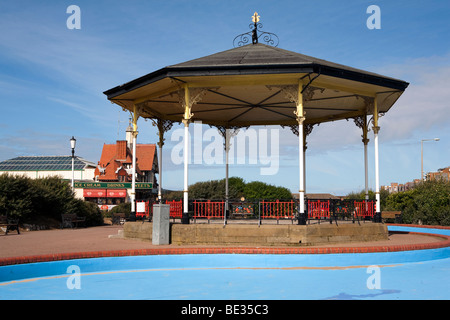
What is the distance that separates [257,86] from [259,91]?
3.81 ft

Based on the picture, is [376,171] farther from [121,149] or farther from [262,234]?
[121,149]

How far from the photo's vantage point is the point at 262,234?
36.6 feet

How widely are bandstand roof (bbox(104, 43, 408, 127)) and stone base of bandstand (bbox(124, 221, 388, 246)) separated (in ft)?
12.9

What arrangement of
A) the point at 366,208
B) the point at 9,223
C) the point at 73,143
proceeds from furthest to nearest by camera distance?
1. the point at 73,143
2. the point at 9,223
3. the point at 366,208

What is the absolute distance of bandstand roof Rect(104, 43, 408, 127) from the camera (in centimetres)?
1149

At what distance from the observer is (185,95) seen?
40.4 ft

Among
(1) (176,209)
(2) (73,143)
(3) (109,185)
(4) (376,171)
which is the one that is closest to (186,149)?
(1) (176,209)

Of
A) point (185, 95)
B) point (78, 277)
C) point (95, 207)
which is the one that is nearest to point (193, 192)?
point (95, 207)

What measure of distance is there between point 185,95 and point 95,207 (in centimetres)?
1487

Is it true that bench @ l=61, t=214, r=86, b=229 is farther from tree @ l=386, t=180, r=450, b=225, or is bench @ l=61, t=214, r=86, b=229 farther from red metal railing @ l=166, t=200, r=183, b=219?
tree @ l=386, t=180, r=450, b=225

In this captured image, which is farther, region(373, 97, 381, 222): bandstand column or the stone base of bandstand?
region(373, 97, 381, 222): bandstand column

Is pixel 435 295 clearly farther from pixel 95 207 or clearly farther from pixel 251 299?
pixel 95 207

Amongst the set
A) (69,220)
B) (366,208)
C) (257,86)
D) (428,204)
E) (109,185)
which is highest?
(257,86)

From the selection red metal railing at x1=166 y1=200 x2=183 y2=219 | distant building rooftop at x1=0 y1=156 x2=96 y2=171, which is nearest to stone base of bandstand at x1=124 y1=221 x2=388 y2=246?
red metal railing at x1=166 y1=200 x2=183 y2=219
